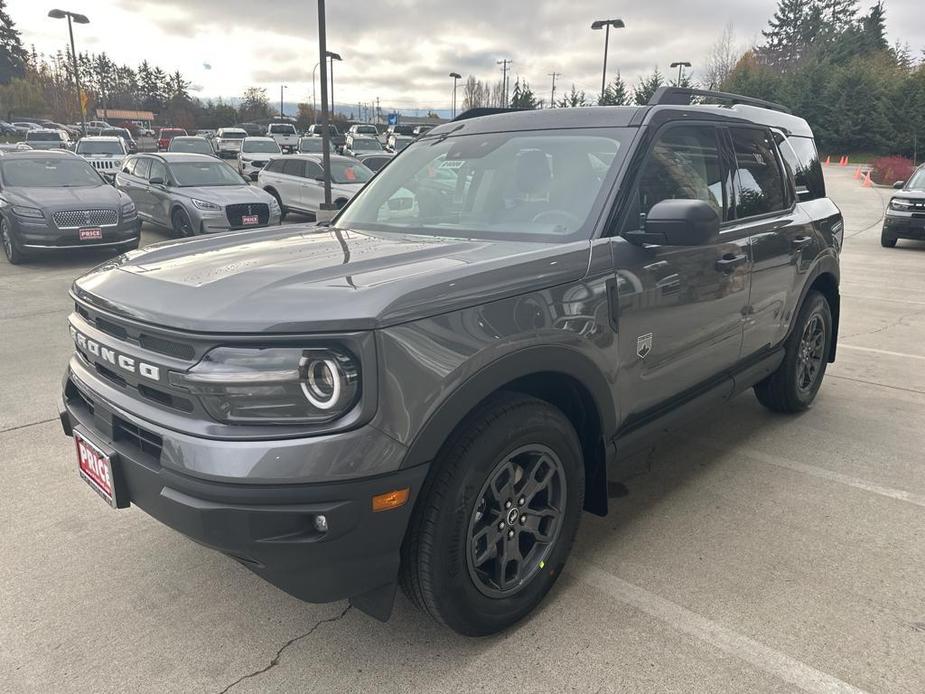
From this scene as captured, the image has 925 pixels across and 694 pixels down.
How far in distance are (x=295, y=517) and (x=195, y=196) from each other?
10844 mm

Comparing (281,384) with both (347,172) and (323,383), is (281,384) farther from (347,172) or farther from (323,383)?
(347,172)

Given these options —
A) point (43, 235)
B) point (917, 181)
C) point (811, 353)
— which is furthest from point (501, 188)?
point (917, 181)

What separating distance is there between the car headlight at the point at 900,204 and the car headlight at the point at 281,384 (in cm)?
1449

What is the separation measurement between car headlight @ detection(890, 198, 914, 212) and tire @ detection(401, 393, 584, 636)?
533 inches

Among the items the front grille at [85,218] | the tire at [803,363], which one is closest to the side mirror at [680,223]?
the tire at [803,363]

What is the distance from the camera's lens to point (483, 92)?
10038 centimetres

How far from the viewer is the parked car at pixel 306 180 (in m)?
14.1

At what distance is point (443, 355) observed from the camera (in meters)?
1.99

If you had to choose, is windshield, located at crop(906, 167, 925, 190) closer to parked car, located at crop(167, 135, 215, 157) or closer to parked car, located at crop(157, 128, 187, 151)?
parked car, located at crop(167, 135, 215, 157)

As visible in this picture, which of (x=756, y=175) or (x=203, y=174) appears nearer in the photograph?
(x=756, y=175)

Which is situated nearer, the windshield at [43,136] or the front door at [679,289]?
the front door at [679,289]

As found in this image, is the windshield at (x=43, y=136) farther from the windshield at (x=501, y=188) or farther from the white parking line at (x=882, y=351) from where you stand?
the white parking line at (x=882, y=351)

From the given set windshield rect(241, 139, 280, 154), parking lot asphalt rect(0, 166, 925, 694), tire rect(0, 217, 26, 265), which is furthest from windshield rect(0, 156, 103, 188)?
windshield rect(241, 139, 280, 154)

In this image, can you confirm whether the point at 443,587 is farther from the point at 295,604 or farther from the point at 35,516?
the point at 35,516
